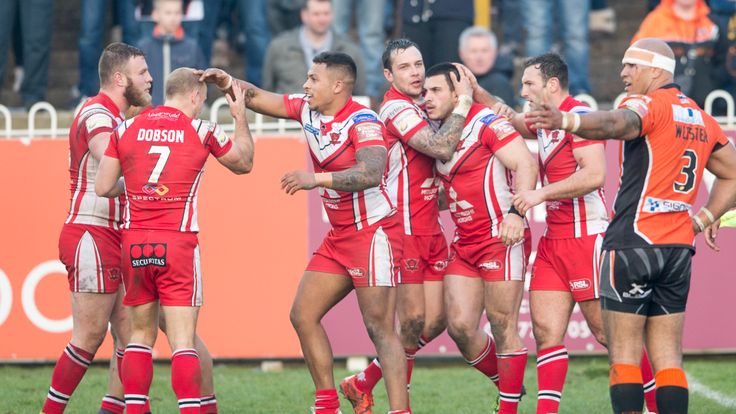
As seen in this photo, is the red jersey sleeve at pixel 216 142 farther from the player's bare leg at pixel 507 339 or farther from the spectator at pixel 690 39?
the spectator at pixel 690 39

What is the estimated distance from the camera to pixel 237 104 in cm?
903

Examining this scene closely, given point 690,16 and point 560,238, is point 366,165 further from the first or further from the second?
point 690,16

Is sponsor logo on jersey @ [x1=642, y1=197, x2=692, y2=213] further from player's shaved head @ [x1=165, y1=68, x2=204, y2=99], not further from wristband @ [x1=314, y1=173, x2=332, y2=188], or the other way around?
player's shaved head @ [x1=165, y1=68, x2=204, y2=99]

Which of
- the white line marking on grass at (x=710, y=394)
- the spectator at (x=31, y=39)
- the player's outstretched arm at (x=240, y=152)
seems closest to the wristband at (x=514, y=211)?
the player's outstretched arm at (x=240, y=152)

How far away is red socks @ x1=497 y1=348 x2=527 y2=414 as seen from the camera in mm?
9266

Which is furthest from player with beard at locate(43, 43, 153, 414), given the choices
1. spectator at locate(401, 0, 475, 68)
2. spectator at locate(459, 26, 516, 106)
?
→ spectator at locate(401, 0, 475, 68)

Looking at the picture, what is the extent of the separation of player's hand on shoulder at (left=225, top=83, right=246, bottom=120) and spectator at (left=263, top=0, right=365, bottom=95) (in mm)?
4758

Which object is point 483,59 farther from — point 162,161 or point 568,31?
point 162,161

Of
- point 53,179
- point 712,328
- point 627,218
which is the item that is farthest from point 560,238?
point 53,179

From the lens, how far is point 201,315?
41.0 feet

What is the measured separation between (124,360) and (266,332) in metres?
3.94

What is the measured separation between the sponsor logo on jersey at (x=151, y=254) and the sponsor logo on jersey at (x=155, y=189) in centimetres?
35

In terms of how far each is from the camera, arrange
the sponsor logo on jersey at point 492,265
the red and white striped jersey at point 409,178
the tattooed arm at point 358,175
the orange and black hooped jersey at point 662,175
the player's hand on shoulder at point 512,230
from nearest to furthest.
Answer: the orange and black hooped jersey at point 662,175
the tattooed arm at point 358,175
the player's hand on shoulder at point 512,230
the sponsor logo on jersey at point 492,265
the red and white striped jersey at point 409,178

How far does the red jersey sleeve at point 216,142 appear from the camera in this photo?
8.62 meters
